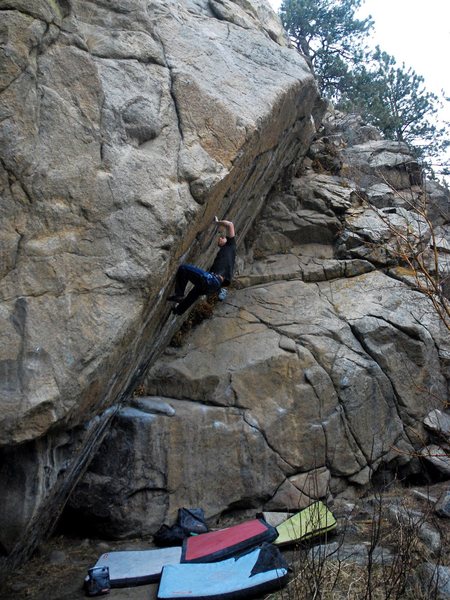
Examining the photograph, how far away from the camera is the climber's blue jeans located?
21.9 ft

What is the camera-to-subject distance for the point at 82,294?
538 cm

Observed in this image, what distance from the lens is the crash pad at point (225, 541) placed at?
6.21m

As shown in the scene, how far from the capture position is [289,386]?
8.60 metres

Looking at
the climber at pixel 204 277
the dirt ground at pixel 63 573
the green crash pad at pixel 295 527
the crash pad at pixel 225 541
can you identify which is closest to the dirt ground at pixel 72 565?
the dirt ground at pixel 63 573

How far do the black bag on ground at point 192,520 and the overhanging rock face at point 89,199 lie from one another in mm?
Result: 1465

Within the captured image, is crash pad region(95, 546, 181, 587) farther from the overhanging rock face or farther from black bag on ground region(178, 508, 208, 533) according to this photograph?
the overhanging rock face

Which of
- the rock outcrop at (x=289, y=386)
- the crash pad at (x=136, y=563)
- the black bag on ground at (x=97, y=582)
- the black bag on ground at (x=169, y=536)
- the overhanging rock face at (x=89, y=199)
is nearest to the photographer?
the overhanging rock face at (x=89, y=199)

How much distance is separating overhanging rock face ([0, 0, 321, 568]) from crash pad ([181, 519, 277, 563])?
5.36 feet

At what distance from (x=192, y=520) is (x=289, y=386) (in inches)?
97.2

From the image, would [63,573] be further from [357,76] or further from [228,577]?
[357,76]

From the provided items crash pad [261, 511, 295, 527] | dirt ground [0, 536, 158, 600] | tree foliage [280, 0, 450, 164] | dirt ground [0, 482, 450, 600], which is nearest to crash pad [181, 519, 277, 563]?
crash pad [261, 511, 295, 527]

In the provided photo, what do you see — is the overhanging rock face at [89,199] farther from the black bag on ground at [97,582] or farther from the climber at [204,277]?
the black bag on ground at [97,582]

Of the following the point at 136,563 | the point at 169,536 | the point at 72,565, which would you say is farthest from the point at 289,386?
the point at 72,565

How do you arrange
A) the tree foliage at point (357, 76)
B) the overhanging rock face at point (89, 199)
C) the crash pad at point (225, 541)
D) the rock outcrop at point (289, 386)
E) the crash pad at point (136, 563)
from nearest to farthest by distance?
the overhanging rock face at point (89, 199), the crash pad at point (136, 563), the crash pad at point (225, 541), the rock outcrop at point (289, 386), the tree foliage at point (357, 76)
